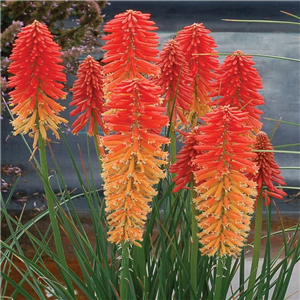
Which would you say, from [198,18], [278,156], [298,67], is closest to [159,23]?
[198,18]

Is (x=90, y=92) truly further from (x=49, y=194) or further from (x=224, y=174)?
(x=224, y=174)

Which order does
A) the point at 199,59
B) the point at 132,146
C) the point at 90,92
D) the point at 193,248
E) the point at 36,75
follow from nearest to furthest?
1. the point at 132,146
2. the point at 193,248
3. the point at 36,75
4. the point at 90,92
5. the point at 199,59

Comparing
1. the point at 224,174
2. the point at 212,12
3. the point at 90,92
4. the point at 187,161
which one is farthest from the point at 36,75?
the point at 212,12

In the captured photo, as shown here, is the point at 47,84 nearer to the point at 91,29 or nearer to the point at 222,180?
the point at 222,180

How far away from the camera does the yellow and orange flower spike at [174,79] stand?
224 cm

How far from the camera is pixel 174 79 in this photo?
7.45 feet

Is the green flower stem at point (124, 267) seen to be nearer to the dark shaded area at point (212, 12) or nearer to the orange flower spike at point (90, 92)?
the orange flower spike at point (90, 92)

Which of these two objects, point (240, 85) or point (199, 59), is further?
point (199, 59)

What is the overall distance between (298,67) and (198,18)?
188 centimetres

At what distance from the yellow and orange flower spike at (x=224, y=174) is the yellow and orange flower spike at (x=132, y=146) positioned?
0.38 feet

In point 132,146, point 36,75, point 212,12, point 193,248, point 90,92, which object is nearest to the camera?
point 132,146

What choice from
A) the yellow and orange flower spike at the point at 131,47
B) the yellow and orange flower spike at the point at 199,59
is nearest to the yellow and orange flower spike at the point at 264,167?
the yellow and orange flower spike at the point at 131,47

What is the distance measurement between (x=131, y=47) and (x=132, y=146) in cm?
36

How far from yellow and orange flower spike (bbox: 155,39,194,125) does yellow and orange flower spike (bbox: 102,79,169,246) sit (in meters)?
0.47
